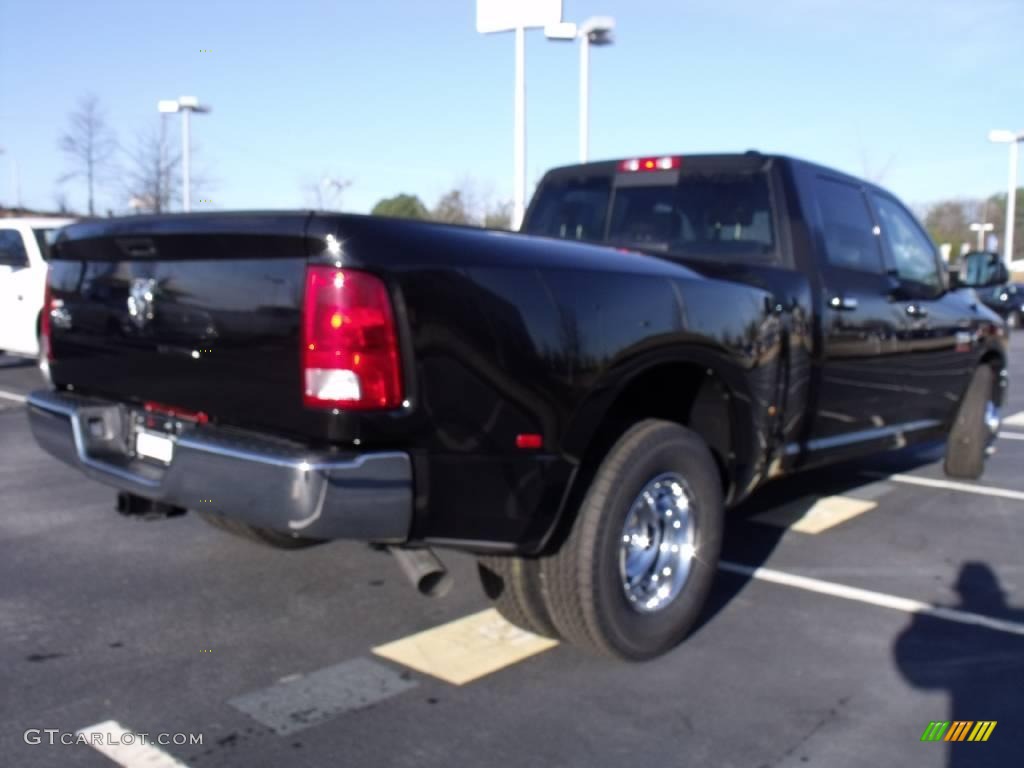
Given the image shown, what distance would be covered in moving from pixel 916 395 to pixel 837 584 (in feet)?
4.96

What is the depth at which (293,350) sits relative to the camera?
113 inches

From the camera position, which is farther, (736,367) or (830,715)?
(736,367)

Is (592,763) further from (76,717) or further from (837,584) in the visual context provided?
(837,584)

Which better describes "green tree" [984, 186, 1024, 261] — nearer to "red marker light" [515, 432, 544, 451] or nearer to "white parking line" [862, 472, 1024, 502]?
"white parking line" [862, 472, 1024, 502]

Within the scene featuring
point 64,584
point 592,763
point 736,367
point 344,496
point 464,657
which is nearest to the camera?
point 344,496

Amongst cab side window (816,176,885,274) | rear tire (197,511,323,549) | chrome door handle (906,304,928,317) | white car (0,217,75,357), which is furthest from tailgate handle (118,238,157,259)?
white car (0,217,75,357)

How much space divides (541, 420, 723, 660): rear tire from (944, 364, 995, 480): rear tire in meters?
3.34

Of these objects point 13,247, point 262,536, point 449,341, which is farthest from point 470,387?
point 13,247

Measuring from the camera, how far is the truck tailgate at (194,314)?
9.51ft

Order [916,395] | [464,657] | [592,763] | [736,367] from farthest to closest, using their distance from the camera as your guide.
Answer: [916,395]
[736,367]
[464,657]
[592,763]

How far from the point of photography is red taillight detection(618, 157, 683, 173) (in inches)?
208

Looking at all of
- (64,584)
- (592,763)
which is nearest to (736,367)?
(592,763)

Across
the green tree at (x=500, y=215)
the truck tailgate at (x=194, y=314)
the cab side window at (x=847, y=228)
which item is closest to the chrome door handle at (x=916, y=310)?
the cab side window at (x=847, y=228)

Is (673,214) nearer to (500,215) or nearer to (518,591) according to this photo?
(518,591)
